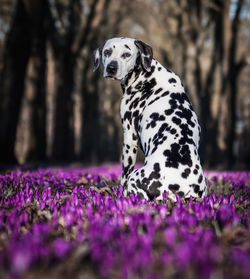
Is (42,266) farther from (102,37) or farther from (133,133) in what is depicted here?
(102,37)

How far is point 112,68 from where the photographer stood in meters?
5.37

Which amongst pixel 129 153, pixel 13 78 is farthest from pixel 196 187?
pixel 13 78

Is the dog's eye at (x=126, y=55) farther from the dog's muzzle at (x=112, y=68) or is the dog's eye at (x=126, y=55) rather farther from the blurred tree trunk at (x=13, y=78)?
the blurred tree trunk at (x=13, y=78)

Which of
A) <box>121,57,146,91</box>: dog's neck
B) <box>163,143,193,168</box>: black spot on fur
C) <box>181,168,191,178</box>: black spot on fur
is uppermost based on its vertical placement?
<box>121,57,146,91</box>: dog's neck

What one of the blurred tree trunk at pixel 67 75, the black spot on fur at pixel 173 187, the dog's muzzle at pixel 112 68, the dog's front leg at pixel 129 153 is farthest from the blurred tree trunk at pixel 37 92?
the black spot on fur at pixel 173 187

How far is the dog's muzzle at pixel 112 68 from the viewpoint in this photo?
5.36m

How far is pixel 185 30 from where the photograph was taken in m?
17.4

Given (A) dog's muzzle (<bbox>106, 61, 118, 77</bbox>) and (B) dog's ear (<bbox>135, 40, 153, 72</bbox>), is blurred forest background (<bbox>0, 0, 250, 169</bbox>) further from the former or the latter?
(B) dog's ear (<bbox>135, 40, 153, 72</bbox>)

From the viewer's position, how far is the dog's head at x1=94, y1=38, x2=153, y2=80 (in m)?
5.41

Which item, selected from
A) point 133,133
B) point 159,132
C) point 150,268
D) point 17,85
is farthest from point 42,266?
point 17,85

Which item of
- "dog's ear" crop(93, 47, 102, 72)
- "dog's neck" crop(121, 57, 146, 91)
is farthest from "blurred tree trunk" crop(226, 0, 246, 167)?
"dog's neck" crop(121, 57, 146, 91)

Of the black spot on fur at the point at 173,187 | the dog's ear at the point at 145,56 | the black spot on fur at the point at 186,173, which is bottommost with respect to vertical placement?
the black spot on fur at the point at 173,187

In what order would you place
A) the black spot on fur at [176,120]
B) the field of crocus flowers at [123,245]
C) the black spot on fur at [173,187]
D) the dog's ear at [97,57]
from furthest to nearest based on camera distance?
the dog's ear at [97,57] → the black spot on fur at [176,120] → the black spot on fur at [173,187] → the field of crocus flowers at [123,245]

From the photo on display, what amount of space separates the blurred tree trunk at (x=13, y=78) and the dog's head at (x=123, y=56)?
7.43 meters
